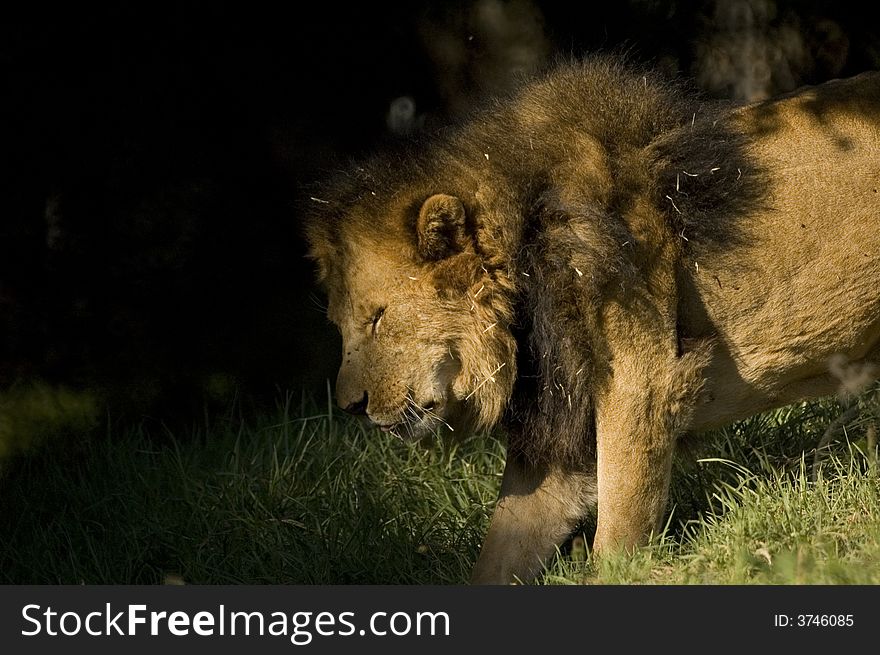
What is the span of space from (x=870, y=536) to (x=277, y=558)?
227cm

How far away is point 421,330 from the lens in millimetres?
4309

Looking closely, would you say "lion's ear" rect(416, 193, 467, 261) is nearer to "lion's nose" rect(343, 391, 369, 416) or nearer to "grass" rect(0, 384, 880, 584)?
"lion's nose" rect(343, 391, 369, 416)

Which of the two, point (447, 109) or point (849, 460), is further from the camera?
point (447, 109)

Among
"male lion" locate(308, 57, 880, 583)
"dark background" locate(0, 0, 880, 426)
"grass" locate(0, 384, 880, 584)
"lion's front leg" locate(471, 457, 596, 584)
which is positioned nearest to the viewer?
"male lion" locate(308, 57, 880, 583)

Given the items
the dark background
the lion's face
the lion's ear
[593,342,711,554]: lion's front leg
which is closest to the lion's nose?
the lion's face

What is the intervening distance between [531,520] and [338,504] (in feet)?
3.36

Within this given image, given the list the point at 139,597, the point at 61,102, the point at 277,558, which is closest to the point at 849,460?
the point at 277,558

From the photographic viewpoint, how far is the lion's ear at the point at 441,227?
418cm

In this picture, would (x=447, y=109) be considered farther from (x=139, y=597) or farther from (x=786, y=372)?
(x=139, y=597)

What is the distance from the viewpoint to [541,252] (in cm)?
418

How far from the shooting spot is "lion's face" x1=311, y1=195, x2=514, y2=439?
424 centimetres

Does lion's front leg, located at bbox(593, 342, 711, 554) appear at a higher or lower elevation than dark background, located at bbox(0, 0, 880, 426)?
lower

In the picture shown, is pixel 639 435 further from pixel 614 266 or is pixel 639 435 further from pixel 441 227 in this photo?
pixel 441 227

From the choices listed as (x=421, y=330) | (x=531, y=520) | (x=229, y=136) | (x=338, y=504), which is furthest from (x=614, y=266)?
(x=229, y=136)
